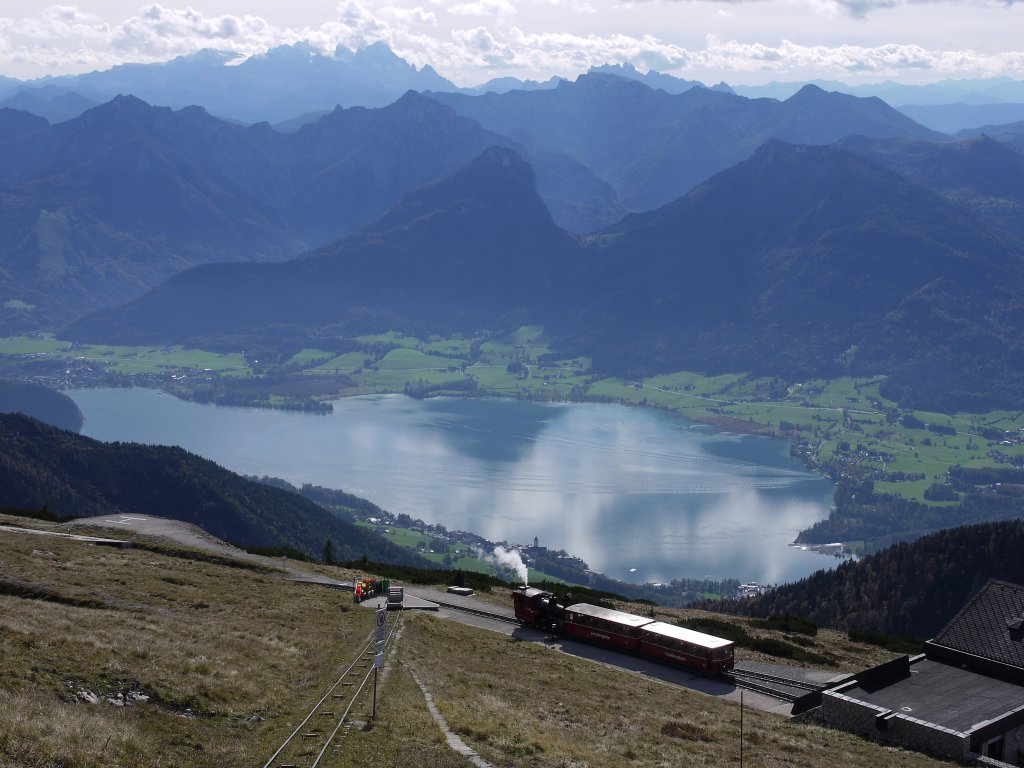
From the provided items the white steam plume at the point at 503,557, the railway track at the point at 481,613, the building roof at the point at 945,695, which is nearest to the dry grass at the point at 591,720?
the building roof at the point at 945,695

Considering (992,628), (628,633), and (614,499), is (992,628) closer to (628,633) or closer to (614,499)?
(628,633)

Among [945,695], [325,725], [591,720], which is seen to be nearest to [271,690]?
[325,725]

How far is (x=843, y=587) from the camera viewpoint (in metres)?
88.8

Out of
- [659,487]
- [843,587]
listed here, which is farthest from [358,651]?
[659,487]

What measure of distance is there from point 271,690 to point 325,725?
3713mm

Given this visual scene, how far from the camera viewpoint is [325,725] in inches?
1052

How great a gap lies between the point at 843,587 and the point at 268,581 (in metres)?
52.8

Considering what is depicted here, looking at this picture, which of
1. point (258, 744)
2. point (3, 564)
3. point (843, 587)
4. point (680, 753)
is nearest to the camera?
point (258, 744)

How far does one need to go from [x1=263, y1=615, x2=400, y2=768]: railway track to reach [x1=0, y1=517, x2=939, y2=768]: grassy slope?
14.7 inches

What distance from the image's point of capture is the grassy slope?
24222mm

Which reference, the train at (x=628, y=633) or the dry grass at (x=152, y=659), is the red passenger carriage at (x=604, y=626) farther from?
the dry grass at (x=152, y=659)

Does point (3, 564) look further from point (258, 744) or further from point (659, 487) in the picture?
point (659, 487)

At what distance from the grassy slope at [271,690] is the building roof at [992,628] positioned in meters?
5.98

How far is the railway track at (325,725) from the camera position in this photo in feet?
78.7
